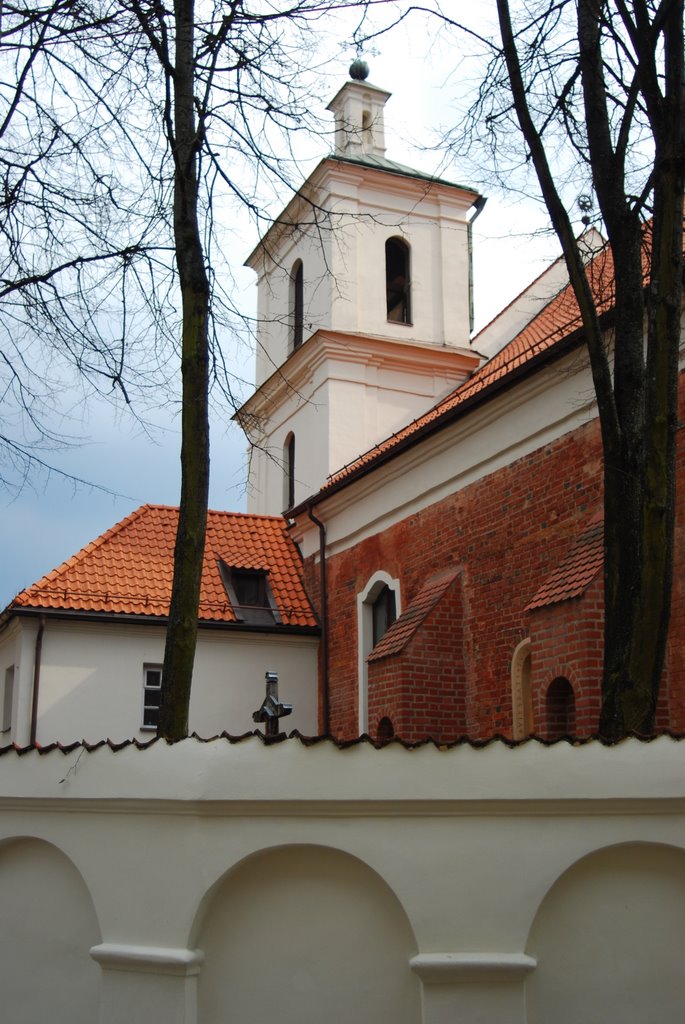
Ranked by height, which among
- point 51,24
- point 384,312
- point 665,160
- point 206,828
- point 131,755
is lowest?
point 206,828

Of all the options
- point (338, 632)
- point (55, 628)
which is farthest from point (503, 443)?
point (55, 628)

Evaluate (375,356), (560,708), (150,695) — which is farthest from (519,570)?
(375,356)

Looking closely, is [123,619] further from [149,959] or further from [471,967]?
[471,967]

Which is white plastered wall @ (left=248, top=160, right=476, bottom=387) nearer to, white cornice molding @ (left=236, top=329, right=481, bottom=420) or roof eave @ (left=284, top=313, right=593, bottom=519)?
white cornice molding @ (left=236, top=329, right=481, bottom=420)

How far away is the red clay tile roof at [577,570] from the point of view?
1059 centimetres

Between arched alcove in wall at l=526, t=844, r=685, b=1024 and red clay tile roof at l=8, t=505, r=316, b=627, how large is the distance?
1221 cm

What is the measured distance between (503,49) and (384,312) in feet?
46.0

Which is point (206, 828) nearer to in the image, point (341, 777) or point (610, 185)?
point (341, 777)

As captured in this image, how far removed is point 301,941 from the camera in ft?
17.6

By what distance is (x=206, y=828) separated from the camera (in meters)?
5.31

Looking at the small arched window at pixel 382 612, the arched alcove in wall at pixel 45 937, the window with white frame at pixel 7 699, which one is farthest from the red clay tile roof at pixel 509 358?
the arched alcove in wall at pixel 45 937

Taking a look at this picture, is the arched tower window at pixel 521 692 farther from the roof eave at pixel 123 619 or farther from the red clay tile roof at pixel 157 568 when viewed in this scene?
the red clay tile roof at pixel 157 568

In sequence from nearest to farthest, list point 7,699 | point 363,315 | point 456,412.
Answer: point 456,412
point 7,699
point 363,315

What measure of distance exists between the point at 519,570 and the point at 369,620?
175 inches
